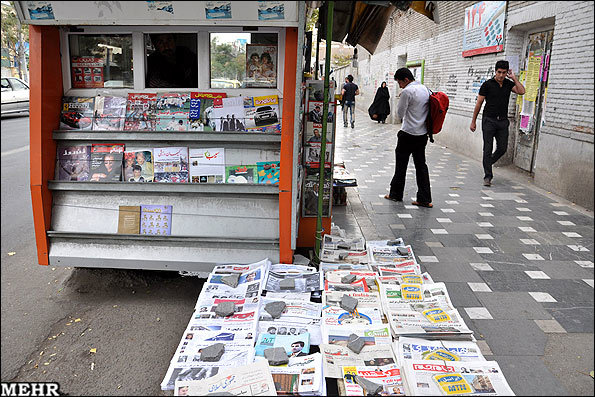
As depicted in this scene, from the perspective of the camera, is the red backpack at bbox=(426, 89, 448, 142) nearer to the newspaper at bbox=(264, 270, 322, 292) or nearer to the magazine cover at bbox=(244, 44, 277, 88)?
the magazine cover at bbox=(244, 44, 277, 88)

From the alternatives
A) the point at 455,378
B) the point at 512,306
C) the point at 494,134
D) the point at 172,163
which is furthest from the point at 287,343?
the point at 494,134

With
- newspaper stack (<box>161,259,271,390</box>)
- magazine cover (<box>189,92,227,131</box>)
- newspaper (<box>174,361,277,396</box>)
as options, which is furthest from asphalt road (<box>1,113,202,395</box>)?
magazine cover (<box>189,92,227,131</box>)

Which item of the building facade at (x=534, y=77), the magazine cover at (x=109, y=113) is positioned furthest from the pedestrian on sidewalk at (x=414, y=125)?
the magazine cover at (x=109, y=113)

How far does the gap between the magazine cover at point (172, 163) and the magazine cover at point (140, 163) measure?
6 centimetres

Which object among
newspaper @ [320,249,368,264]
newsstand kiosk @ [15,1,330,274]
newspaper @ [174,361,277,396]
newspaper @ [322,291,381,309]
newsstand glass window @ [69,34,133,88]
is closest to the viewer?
newspaper @ [174,361,277,396]

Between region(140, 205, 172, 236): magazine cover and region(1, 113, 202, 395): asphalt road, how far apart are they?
520 mm

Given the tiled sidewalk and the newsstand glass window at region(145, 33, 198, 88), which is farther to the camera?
the newsstand glass window at region(145, 33, 198, 88)

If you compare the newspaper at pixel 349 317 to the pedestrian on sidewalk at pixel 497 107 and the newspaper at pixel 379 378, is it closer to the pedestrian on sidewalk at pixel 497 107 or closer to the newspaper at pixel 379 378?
the newspaper at pixel 379 378

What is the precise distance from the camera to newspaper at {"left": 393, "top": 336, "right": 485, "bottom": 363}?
2.57 m

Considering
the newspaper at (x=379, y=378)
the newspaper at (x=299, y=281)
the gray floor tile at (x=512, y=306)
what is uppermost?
the newspaper at (x=299, y=281)

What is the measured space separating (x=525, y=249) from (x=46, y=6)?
4.56m

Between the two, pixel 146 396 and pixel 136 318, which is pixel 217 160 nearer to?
pixel 136 318

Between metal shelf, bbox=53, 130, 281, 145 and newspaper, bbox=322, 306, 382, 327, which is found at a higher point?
metal shelf, bbox=53, 130, 281, 145

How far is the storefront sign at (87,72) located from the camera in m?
3.67
